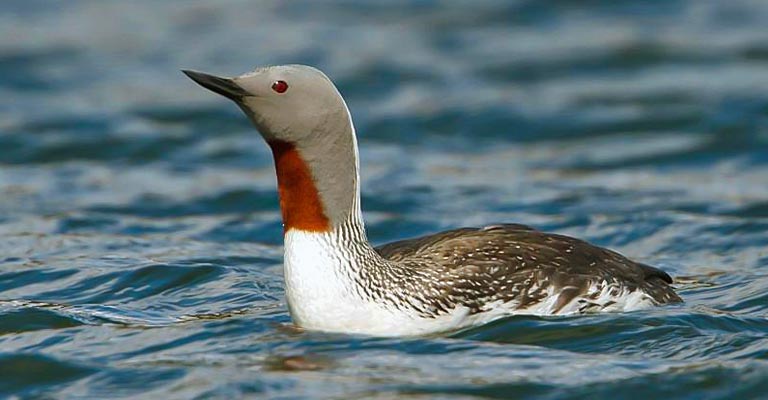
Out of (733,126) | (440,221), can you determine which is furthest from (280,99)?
(733,126)

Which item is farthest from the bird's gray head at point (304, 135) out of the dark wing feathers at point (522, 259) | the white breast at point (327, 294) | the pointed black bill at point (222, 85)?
the dark wing feathers at point (522, 259)

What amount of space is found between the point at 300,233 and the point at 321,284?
0.29 m

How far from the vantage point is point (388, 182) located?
14492 millimetres

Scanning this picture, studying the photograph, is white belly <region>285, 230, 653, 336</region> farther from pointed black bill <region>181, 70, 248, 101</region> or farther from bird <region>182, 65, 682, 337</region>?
pointed black bill <region>181, 70, 248, 101</region>

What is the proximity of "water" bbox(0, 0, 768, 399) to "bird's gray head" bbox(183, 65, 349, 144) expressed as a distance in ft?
3.55

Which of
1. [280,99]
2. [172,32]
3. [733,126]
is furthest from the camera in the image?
[172,32]

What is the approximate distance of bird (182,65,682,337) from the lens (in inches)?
328

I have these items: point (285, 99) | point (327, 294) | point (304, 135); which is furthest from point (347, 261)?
point (285, 99)

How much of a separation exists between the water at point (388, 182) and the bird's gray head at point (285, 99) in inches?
42.6

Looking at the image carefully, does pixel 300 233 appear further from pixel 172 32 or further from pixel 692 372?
pixel 172 32

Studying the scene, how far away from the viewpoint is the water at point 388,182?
8547mm

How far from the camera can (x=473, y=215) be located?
1330 cm

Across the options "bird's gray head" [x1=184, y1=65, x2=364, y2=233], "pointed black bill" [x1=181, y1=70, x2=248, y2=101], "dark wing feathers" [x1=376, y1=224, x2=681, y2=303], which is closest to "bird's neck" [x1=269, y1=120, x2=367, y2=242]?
"bird's gray head" [x1=184, y1=65, x2=364, y2=233]

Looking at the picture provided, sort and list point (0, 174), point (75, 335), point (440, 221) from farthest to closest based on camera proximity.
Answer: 1. point (0, 174)
2. point (440, 221)
3. point (75, 335)
